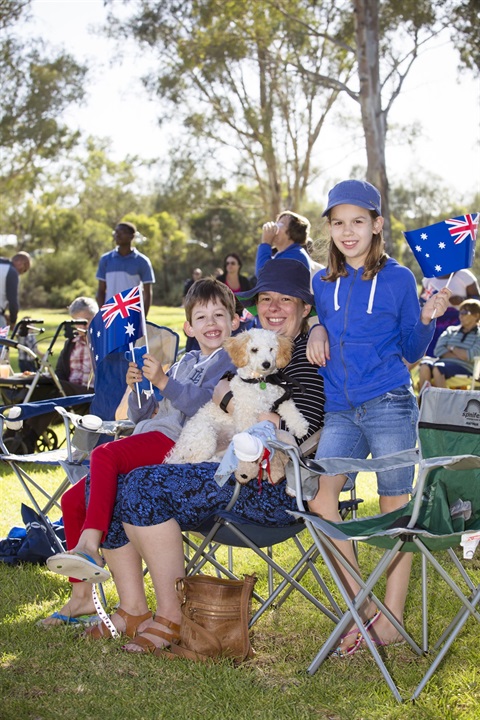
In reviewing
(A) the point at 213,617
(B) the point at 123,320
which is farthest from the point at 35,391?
(A) the point at 213,617

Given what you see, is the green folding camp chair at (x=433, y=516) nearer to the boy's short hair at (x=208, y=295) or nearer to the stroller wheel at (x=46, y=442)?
the boy's short hair at (x=208, y=295)

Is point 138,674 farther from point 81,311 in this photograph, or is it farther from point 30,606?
point 81,311

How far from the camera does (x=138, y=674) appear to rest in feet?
9.01

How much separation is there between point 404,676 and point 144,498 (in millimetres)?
991

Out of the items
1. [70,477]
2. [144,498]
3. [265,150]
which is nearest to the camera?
[144,498]

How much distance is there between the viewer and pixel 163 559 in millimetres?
2908

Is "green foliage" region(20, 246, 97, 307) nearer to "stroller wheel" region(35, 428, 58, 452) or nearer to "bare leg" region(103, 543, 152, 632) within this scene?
"stroller wheel" region(35, 428, 58, 452)

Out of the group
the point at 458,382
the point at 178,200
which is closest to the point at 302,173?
the point at 178,200

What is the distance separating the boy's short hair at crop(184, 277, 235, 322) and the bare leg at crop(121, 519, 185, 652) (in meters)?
0.92

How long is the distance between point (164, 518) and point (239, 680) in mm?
561

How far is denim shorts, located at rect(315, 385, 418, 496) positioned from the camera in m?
2.95

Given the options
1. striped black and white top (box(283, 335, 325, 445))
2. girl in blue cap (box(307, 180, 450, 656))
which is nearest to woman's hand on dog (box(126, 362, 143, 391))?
striped black and white top (box(283, 335, 325, 445))

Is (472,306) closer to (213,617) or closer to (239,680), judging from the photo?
(213,617)

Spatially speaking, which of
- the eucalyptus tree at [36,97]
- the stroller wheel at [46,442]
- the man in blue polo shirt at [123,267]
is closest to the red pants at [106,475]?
the stroller wheel at [46,442]
